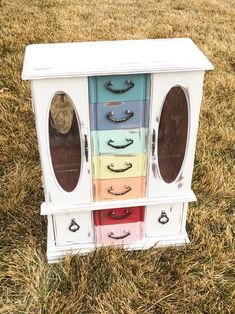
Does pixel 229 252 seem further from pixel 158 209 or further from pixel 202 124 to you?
pixel 202 124

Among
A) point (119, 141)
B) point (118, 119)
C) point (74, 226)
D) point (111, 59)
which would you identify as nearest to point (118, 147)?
point (119, 141)

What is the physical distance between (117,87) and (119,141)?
0.27m

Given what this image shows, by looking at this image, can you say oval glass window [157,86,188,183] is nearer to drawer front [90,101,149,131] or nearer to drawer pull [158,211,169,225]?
drawer front [90,101,149,131]

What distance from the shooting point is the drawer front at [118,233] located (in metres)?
2.30

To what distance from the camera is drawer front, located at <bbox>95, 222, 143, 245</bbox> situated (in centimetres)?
230

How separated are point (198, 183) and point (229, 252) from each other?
1.96 feet

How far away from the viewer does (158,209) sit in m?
2.27

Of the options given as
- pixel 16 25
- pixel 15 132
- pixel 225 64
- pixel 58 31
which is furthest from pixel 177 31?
pixel 15 132

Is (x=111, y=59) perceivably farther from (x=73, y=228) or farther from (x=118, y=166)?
(x=73, y=228)

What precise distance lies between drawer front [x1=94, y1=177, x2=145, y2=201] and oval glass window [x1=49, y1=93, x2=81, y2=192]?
0.42ft

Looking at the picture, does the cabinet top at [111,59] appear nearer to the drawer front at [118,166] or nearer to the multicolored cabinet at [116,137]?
the multicolored cabinet at [116,137]

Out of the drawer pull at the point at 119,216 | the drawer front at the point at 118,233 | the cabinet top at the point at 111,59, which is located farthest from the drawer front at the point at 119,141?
the drawer front at the point at 118,233

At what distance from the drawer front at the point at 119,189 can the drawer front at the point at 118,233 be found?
0.74 feet

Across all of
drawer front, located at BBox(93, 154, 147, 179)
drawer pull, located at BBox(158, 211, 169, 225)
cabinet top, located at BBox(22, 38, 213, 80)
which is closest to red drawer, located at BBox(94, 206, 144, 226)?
drawer pull, located at BBox(158, 211, 169, 225)
